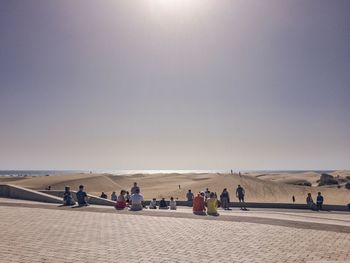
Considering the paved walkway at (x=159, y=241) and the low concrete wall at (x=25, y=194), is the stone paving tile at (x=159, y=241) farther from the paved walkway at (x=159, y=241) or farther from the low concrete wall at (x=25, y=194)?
the low concrete wall at (x=25, y=194)

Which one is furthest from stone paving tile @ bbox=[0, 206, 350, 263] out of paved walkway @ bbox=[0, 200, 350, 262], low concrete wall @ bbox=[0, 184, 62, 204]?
low concrete wall @ bbox=[0, 184, 62, 204]

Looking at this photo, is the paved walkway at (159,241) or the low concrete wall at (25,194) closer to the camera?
the paved walkway at (159,241)

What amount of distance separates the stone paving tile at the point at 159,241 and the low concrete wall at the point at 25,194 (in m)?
7.97

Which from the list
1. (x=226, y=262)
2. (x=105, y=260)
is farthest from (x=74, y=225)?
(x=226, y=262)

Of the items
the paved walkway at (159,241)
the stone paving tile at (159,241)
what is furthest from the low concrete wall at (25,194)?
the stone paving tile at (159,241)

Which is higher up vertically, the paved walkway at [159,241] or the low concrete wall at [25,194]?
the low concrete wall at [25,194]

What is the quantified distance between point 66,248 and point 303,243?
6.18m

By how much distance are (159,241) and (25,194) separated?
16.2 metres

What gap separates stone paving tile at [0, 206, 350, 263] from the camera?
29.3 ft

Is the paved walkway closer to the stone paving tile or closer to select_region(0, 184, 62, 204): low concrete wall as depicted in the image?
the stone paving tile

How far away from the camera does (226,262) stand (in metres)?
8.45

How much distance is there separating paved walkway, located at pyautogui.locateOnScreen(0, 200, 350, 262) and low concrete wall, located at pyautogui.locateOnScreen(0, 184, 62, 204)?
25.1 ft

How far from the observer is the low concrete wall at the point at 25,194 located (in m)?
23.0

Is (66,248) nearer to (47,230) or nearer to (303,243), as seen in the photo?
(47,230)
